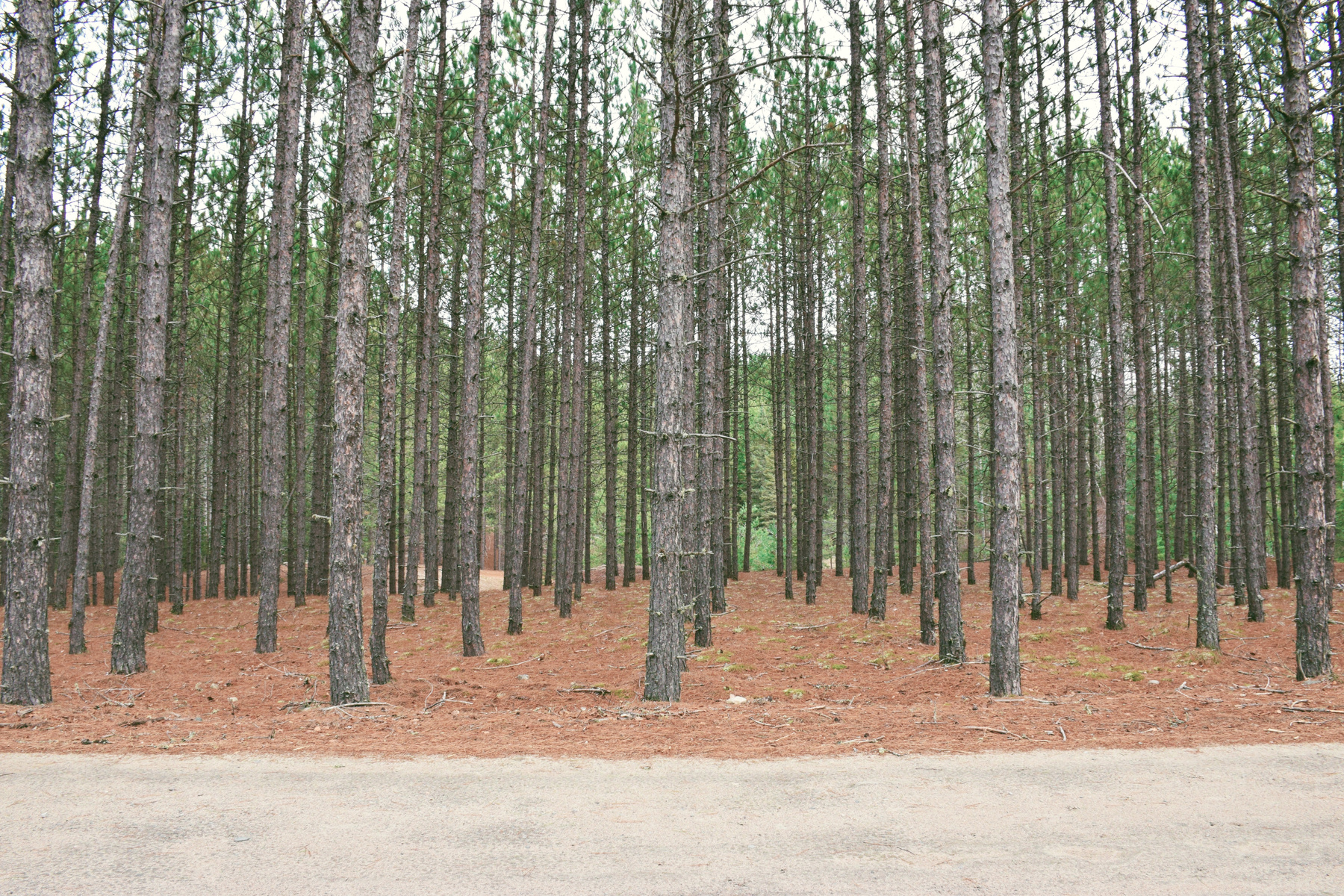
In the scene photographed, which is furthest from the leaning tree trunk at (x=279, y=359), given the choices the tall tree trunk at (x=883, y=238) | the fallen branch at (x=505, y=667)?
the tall tree trunk at (x=883, y=238)

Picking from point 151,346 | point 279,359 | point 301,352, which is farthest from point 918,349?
point 301,352

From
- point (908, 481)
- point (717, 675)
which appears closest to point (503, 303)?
point (908, 481)

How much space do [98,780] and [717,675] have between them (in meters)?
6.34

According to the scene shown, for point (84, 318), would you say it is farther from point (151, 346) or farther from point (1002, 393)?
point (1002, 393)

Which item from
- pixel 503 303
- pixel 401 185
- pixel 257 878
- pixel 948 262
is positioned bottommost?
pixel 257 878

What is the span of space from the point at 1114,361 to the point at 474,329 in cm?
1005

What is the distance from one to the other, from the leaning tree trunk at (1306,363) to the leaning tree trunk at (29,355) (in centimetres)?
1228

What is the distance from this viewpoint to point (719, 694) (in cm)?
823

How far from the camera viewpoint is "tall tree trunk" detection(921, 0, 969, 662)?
9719 mm

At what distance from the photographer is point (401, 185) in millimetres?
9453

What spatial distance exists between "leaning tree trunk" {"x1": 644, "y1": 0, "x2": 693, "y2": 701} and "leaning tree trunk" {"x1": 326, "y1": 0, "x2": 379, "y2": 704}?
2.91 m

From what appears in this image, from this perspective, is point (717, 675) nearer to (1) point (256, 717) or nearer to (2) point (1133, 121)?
(1) point (256, 717)

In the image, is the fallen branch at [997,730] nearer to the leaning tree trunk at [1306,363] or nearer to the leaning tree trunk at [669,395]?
the leaning tree trunk at [669,395]

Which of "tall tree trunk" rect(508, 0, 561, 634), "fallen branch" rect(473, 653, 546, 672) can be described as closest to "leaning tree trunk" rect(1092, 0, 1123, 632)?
"tall tree trunk" rect(508, 0, 561, 634)
